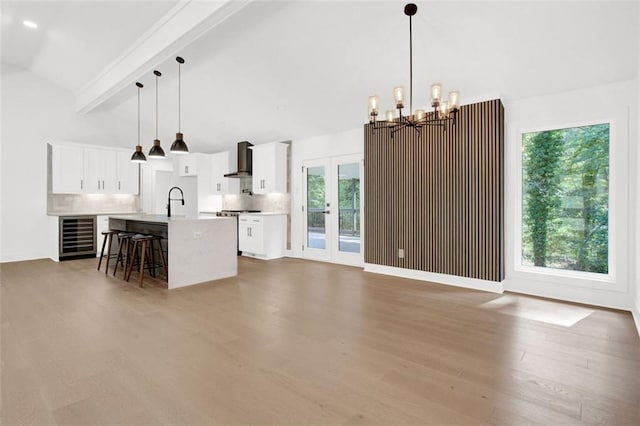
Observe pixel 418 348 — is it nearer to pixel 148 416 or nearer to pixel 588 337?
pixel 588 337

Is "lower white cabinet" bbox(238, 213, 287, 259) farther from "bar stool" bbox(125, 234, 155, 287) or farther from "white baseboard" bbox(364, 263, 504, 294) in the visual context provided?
"white baseboard" bbox(364, 263, 504, 294)

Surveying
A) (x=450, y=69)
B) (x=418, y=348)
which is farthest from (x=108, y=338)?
(x=450, y=69)

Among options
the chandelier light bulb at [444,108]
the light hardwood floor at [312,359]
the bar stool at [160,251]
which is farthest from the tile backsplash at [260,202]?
the chandelier light bulb at [444,108]

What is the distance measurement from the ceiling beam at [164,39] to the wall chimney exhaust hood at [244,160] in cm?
266

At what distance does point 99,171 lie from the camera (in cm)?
724

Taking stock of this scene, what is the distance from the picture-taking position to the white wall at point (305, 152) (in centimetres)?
606

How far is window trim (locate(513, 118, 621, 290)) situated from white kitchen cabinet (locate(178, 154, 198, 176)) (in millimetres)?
6891

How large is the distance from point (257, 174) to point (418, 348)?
18.2ft

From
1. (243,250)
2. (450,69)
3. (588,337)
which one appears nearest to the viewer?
(588,337)

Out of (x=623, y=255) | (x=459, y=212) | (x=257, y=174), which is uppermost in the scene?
(x=257, y=174)

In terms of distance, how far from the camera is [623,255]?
140 inches

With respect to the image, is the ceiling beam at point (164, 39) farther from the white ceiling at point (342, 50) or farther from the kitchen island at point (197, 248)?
the kitchen island at point (197, 248)

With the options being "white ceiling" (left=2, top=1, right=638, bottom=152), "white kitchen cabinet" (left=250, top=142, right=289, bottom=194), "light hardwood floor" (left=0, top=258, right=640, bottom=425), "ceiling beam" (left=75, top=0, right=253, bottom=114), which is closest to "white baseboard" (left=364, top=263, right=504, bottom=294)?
"light hardwood floor" (left=0, top=258, right=640, bottom=425)

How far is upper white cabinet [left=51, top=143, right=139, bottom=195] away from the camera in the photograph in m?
6.71
